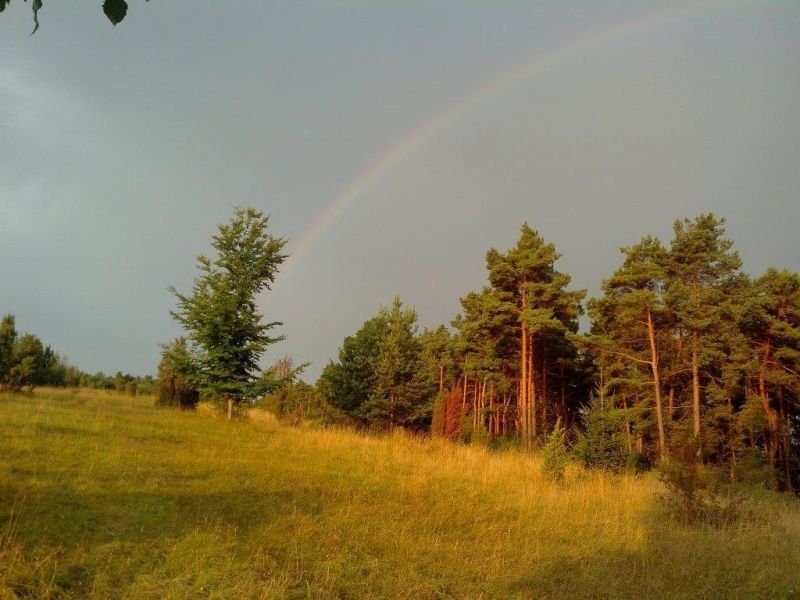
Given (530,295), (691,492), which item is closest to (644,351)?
(530,295)

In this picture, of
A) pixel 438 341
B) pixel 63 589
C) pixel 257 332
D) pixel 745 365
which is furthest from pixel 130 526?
pixel 438 341

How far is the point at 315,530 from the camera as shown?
24.8 ft

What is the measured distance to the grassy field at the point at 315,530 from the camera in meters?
5.55

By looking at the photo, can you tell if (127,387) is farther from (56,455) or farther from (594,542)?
(594,542)

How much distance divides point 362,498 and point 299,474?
5.98 ft

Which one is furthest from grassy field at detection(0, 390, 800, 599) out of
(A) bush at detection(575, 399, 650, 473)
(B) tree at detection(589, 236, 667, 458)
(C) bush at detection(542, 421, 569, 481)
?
(B) tree at detection(589, 236, 667, 458)

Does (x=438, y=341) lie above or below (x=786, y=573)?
above

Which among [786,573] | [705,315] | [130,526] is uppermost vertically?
[705,315]

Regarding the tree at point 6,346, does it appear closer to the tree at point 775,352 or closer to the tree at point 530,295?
the tree at point 530,295

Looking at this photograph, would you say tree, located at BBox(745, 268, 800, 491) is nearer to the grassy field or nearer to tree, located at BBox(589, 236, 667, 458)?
tree, located at BBox(589, 236, 667, 458)

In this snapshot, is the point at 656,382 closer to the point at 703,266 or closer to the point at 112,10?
the point at 703,266

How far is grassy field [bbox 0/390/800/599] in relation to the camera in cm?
555

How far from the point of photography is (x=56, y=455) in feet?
30.6

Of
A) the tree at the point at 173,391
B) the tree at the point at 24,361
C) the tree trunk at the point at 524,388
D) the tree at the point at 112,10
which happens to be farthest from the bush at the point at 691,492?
the tree at the point at 24,361
